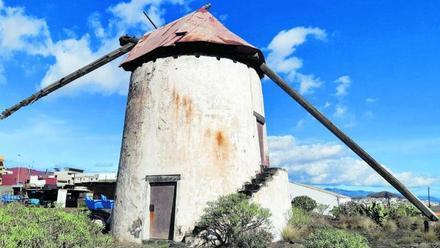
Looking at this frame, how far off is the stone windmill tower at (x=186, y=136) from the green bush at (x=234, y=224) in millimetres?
727

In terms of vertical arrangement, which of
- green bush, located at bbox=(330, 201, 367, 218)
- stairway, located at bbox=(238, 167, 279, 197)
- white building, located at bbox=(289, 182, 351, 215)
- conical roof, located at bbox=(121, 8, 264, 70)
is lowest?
green bush, located at bbox=(330, 201, 367, 218)

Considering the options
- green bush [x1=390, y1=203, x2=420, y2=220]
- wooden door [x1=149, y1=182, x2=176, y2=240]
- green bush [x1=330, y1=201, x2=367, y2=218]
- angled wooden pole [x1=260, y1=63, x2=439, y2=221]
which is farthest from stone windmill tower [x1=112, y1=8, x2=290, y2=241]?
green bush [x1=390, y1=203, x2=420, y2=220]

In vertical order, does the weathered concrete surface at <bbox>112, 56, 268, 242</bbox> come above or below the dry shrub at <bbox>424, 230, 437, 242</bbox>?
above

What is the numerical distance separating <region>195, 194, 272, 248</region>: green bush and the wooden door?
1105mm

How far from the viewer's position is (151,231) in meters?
12.3

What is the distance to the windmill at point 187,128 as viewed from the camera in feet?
40.6

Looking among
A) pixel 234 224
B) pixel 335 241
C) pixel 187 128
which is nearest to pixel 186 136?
pixel 187 128

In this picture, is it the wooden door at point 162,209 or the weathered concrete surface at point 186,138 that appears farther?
the weathered concrete surface at point 186,138

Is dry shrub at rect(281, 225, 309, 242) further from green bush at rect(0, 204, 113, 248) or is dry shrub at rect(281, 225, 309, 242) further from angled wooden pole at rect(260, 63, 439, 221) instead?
green bush at rect(0, 204, 113, 248)

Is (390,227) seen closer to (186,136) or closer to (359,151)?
(359,151)

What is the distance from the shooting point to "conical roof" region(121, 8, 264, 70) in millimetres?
13239

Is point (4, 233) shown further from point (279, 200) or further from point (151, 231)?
point (279, 200)

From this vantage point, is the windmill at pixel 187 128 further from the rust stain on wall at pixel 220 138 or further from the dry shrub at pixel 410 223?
the dry shrub at pixel 410 223

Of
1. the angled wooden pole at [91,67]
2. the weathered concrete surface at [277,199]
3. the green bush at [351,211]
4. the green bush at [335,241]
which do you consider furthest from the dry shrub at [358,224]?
the angled wooden pole at [91,67]
